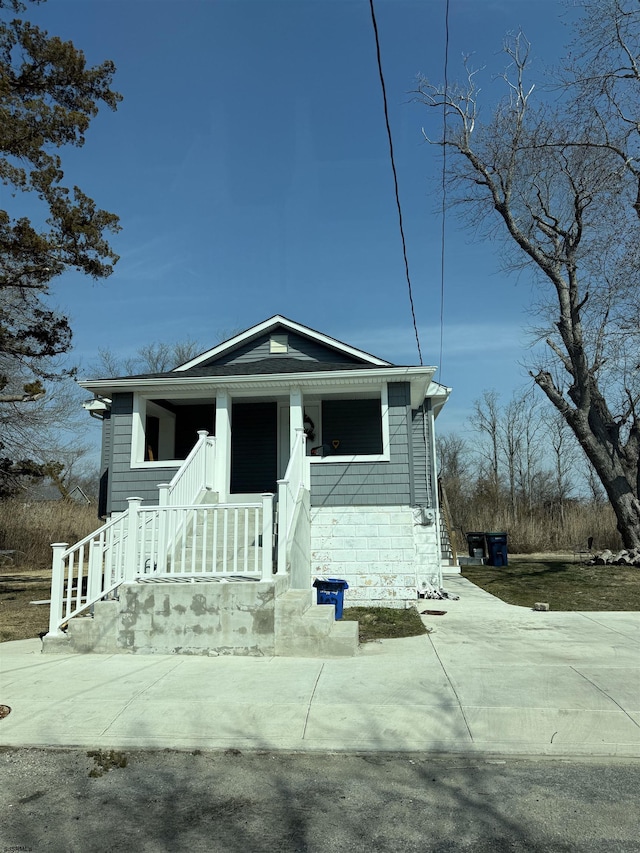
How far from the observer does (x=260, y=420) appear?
14.1 metres

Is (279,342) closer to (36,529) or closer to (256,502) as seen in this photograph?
(256,502)

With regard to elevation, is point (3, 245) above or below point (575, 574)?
above

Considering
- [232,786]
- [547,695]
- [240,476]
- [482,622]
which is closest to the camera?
[232,786]

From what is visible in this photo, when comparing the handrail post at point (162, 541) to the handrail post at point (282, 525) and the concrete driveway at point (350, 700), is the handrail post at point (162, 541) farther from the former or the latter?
the handrail post at point (282, 525)

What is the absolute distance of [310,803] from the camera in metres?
3.59

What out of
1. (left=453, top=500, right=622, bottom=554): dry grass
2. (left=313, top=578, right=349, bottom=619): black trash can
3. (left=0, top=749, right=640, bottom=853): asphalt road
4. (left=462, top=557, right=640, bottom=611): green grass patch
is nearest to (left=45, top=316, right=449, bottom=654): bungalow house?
(left=313, top=578, right=349, bottom=619): black trash can

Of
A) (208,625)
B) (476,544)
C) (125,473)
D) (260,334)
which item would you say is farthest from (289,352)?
(476,544)

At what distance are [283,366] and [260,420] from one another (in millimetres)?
1881

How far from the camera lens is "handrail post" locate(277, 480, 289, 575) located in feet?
24.5

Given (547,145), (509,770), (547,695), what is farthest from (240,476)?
(547,145)

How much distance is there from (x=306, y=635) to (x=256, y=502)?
5587 mm

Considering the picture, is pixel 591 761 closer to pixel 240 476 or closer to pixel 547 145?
pixel 240 476

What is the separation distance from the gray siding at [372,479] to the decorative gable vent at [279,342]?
3.98 metres

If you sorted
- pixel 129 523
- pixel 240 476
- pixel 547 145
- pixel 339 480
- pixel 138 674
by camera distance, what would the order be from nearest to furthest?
pixel 138 674 < pixel 129 523 < pixel 339 480 < pixel 240 476 < pixel 547 145
